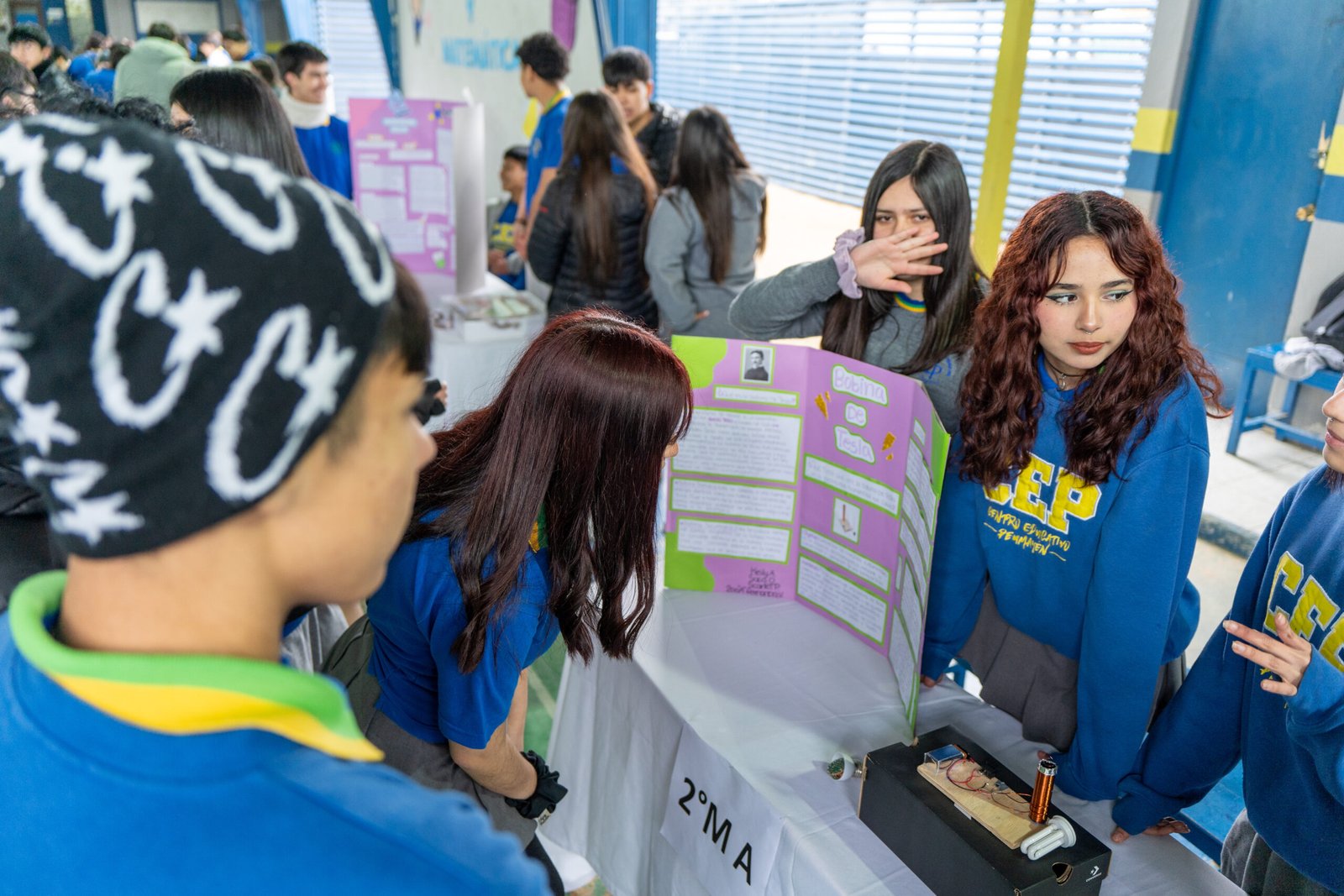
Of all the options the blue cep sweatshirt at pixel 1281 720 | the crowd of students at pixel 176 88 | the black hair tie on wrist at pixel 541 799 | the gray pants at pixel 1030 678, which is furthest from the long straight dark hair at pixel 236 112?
the blue cep sweatshirt at pixel 1281 720

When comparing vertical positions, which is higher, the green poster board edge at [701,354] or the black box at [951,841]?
the green poster board edge at [701,354]

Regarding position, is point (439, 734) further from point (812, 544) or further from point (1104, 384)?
point (1104, 384)

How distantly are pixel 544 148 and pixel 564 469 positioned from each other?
3.36 metres

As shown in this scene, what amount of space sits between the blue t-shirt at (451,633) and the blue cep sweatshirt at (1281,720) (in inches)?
33.6

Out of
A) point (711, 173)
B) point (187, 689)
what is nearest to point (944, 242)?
point (711, 173)

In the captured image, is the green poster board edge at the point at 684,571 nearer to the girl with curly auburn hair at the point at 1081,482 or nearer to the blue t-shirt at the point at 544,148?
the girl with curly auburn hair at the point at 1081,482

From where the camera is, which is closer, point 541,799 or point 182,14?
point 541,799

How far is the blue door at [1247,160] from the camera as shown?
3807mm

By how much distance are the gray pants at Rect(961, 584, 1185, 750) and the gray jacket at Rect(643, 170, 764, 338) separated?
1770mm

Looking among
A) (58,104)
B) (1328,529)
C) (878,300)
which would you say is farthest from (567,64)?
(1328,529)

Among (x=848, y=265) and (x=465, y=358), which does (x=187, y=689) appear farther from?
(x=465, y=358)

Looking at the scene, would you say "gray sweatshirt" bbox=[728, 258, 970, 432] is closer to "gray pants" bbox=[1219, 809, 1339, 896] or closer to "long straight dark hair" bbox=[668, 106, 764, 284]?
"gray pants" bbox=[1219, 809, 1339, 896]

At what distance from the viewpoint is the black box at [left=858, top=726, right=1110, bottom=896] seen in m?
1.05

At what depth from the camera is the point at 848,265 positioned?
6.22 feet
